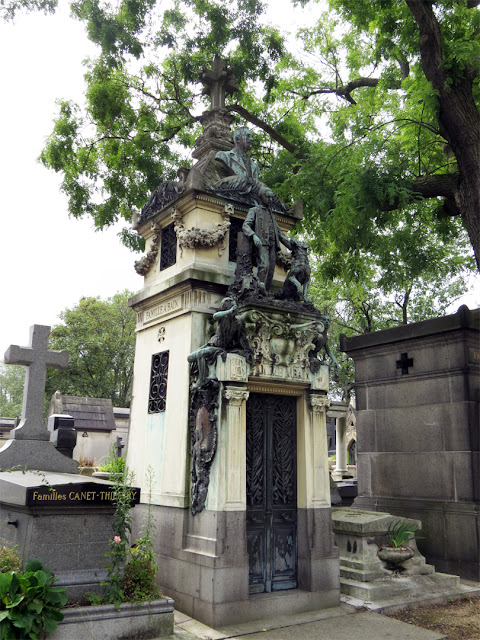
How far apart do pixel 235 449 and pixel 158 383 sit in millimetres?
2041

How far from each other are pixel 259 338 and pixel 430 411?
3.98m

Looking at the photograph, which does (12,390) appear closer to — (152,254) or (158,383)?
(152,254)

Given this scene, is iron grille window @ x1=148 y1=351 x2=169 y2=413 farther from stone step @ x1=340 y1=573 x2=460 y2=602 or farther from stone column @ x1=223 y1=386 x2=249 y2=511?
stone step @ x1=340 y1=573 x2=460 y2=602

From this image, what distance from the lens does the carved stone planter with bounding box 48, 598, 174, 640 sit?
4.89 m

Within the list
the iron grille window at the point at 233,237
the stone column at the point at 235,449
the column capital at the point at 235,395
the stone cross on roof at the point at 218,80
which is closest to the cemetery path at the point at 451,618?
the stone column at the point at 235,449

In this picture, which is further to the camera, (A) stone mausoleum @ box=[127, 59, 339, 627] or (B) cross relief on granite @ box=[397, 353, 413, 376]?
(B) cross relief on granite @ box=[397, 353, 413, 376]

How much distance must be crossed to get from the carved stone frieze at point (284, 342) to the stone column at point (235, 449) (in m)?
0.41

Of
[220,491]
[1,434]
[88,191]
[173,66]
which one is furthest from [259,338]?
[1,434]

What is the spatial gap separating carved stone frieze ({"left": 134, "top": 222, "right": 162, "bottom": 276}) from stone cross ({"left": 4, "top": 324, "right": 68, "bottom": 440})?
1.83 m

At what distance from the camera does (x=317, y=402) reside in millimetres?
7219

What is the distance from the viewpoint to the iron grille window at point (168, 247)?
841 cm

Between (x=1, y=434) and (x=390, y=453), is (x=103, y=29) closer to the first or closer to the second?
(x=390, y=453)

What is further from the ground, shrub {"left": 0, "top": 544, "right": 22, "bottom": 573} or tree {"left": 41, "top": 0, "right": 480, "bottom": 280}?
Answer: tree {"left": 41, "top": 0, "right": 480, "bottom": 280}

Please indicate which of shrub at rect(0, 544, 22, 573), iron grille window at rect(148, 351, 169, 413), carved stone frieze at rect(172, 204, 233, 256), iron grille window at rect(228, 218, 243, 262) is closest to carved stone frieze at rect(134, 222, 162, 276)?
carved stone frieze at rect(172, 204, 233, 256)
